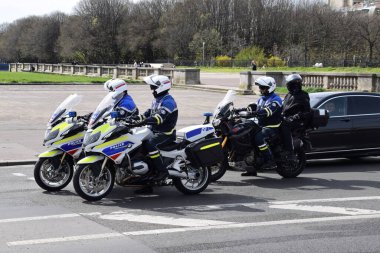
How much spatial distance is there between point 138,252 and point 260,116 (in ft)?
17.6

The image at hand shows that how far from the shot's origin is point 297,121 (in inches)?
485

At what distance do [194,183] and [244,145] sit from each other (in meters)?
1.64

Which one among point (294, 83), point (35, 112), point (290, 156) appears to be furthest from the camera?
point (35, 112)

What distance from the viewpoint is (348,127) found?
1388 centimetres

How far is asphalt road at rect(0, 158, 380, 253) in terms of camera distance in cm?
720

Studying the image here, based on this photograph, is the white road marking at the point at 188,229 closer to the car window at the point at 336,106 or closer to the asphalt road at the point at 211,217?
the asphalt road at the point at 211,217

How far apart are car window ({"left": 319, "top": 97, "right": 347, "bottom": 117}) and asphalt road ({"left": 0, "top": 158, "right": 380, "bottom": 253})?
2.35 meters

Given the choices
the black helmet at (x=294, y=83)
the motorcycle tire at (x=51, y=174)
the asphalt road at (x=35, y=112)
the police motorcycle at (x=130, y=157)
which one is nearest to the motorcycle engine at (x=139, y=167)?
the police motorcycle at (x=130, y=157)

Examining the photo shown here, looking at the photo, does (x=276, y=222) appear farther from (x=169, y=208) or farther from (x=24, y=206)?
(x=24, y=206)

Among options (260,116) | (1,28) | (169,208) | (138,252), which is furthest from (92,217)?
(1,28)

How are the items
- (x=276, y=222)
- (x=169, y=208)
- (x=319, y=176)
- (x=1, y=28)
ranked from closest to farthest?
1. (x=276, y=222)
2. (x=169, y=208)
3. (x=319, y=176)
4. (x=1, y=28)

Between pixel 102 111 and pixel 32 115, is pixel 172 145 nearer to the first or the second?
pixel 102 111

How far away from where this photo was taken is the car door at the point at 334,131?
1359 centimetres

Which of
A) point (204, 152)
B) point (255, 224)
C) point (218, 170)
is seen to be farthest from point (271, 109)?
point (255, 224)
